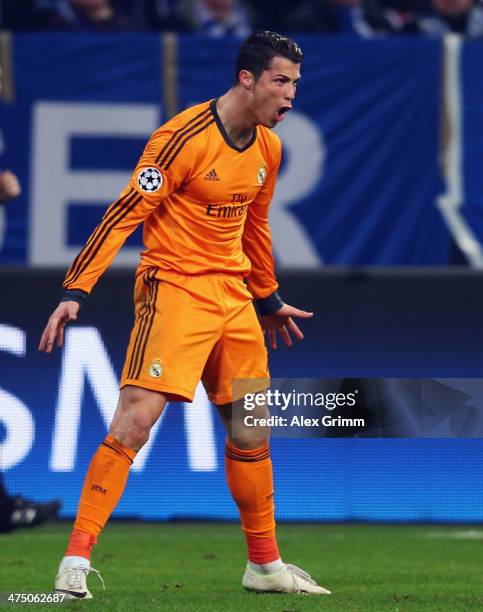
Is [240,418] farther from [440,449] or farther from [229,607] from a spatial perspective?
[440,449]

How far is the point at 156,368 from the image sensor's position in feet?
17.3

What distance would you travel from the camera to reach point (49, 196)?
37.3ft

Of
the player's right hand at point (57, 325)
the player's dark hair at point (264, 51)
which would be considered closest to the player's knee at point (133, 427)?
the player's right hand at point (57, 325)

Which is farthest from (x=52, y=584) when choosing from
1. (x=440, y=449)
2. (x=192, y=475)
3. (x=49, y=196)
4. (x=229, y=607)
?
(x=49, y=196)

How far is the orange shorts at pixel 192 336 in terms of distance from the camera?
5281mm

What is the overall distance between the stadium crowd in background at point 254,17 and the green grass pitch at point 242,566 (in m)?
5.27

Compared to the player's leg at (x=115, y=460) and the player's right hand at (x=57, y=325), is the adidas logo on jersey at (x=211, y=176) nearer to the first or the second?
the player's right hand at (x=57, y=325)

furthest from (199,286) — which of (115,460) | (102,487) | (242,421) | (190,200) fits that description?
(102,487)

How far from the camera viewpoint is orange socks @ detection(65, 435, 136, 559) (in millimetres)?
5203

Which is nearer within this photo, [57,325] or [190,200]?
[57,325]

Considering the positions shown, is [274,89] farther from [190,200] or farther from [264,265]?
[264,265]

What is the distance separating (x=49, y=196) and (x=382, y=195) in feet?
8.42

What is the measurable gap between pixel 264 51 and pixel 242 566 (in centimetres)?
248

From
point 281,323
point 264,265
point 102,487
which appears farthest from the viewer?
point 281,323
